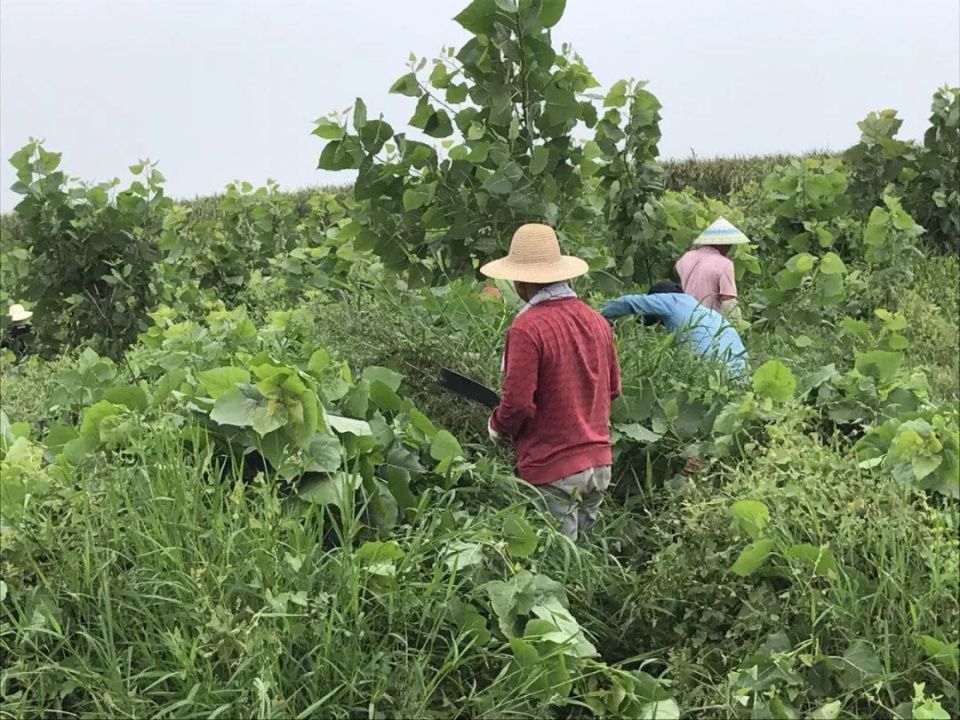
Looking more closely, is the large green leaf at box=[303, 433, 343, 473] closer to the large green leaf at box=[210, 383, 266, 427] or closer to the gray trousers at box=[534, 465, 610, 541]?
the large green leaf at box=[210, 383, 266, 427]

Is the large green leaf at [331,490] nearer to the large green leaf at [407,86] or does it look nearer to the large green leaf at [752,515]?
Result: the large green leaf at [752,515]

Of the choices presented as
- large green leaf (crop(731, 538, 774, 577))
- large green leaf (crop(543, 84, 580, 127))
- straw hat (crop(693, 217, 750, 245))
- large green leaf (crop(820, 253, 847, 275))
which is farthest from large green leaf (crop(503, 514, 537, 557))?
large green leaf (crop(820, 253, 847, 275))

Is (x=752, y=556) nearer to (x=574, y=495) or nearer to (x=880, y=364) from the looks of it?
(x=574, y=495)

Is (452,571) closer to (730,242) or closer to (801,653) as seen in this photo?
(801,653)

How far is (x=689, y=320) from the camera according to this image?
13.4 feet

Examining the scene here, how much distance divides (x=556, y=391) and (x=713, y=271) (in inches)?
92.7

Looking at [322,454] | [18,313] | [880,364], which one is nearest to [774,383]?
[880,364]

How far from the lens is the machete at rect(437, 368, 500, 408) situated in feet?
10.4

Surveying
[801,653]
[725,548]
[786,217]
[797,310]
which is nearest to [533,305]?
[725,548]

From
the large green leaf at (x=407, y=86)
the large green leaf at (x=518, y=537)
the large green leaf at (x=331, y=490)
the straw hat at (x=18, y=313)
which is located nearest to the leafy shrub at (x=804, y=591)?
the large green leaf at (x=518, y=537)

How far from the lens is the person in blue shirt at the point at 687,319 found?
397 cm

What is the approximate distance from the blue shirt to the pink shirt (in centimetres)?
80

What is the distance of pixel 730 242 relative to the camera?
511 centimetres

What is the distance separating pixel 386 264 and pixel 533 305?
69.0 inches
